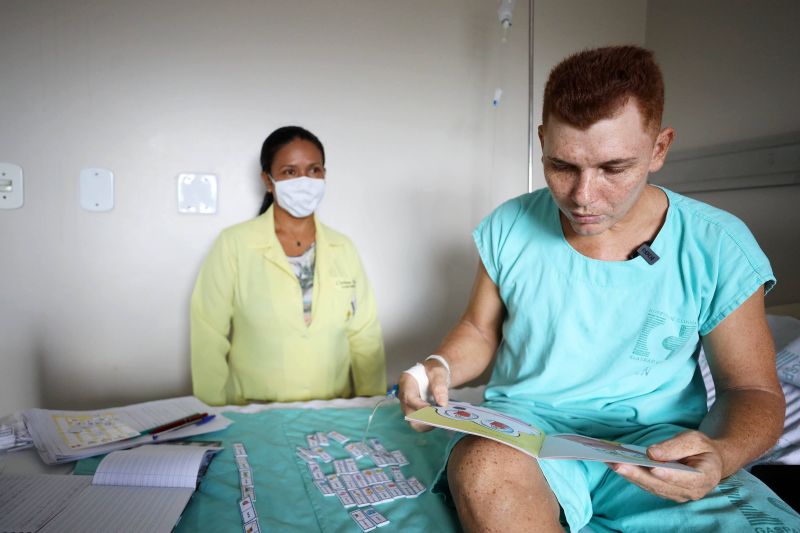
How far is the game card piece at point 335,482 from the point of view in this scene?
3.49 ft

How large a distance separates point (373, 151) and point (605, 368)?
1.47 metres

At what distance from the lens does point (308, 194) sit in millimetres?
1892

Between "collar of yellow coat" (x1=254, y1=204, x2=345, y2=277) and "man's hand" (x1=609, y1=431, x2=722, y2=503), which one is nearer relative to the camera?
"man's hand" (x1=609, y1=431, x2=722, y2=503)

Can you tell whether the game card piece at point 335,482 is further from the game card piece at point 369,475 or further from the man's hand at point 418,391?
the man's hand at point 418,391

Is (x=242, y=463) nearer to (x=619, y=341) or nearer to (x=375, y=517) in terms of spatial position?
(x=375, y=517)

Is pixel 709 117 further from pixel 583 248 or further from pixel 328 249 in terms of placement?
pixel 328 249

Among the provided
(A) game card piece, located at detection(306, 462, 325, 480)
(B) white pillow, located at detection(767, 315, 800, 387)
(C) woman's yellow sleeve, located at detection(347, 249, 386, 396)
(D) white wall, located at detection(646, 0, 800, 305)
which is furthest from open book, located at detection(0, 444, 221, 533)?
(D) white wall, located at detection(646, 0, 800, 305)

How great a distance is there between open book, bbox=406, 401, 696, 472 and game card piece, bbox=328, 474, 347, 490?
1.07ft

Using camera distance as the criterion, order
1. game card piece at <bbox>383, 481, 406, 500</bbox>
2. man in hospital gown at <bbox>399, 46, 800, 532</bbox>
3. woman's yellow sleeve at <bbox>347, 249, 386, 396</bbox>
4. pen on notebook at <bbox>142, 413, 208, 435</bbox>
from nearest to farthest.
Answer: man in hospital gown at <bbox>399, 46, 800, 532</bbox> < game card piece at <bbox>383, 481, 406, 500</bbox> < pen on notebook at <bbox>142, 413, 208, 435</bbox> < woman's yellow sleeve at <bbox>347, 249, 386, 396</bbox>

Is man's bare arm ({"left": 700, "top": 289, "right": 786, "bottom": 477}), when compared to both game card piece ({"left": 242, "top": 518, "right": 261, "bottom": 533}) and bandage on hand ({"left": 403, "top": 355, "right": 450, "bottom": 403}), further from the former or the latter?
game card piece ({"left": 242, "top": 518, "right": 261, "bottom": 533})

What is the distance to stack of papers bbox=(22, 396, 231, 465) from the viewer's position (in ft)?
3.70

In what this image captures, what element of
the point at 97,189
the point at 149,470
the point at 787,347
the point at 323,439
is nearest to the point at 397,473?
the point at 323,439

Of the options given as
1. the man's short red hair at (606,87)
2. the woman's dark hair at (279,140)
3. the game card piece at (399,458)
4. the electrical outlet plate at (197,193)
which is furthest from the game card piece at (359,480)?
the electrical outlet plate at (197,193)

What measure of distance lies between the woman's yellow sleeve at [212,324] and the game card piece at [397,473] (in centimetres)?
98
